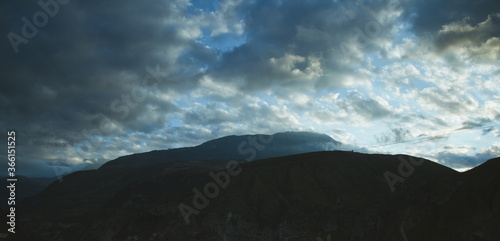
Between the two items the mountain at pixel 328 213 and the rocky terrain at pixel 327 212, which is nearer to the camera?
the rocky terrain at pixel 327 212

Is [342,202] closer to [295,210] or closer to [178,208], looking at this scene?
[295,210]

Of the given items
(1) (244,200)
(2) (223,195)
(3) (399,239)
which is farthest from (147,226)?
(3) (399,239)

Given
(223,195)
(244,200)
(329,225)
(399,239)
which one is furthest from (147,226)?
(399,239)

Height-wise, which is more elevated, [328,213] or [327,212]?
[327,212]

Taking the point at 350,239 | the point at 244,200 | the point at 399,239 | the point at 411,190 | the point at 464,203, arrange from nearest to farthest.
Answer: the point at 464,203 < the point at 399,239 < the point at 411,190 < the point at 350,239 < the point at 244,200

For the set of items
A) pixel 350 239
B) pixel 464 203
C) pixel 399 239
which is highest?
pixel 464 203

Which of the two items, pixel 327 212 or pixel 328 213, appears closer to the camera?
pixel 328 213

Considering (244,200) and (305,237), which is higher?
(244,200)

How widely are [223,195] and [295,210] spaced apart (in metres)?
42.9

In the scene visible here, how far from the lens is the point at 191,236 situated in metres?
171

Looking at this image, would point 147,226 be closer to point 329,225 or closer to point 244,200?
point 244,200

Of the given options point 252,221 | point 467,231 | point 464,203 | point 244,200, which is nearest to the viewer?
point 467,231

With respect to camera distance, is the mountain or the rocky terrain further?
the mountain

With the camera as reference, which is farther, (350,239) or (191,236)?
(191,236)
